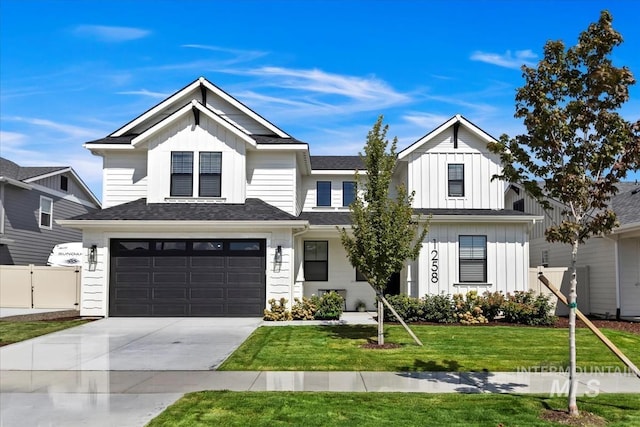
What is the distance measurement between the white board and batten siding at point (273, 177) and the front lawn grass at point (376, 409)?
40.2 feet

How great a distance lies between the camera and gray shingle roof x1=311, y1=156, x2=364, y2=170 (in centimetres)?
2411

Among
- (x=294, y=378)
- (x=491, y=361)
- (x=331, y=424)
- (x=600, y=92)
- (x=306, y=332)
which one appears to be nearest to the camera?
(x=331, y=424)

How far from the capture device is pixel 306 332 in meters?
15.2

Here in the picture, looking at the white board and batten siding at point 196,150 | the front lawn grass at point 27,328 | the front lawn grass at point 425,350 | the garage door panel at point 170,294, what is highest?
the white board and batten siding at point 196,150

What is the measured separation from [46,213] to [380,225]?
2239 cm

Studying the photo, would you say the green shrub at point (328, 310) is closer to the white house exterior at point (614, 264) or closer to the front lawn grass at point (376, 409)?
the white house exterior at point (614, 264)

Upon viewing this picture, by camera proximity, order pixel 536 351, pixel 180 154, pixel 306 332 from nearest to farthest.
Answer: pixel 536 351
pixel 306 332
pixel 180 154

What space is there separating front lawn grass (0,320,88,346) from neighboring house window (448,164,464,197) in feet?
43.8

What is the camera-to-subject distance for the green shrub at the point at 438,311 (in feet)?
58.1

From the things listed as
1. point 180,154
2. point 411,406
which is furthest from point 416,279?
point 411,406

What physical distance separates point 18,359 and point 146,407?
540 cm

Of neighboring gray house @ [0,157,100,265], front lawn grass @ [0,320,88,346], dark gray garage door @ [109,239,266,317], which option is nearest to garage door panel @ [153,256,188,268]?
dark gray garage door @ [109,239,266,317]

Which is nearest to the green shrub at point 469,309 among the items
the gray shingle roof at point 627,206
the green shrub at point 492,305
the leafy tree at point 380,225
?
the green shrub at point 492,305

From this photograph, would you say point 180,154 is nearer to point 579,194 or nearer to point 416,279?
point 416,279
